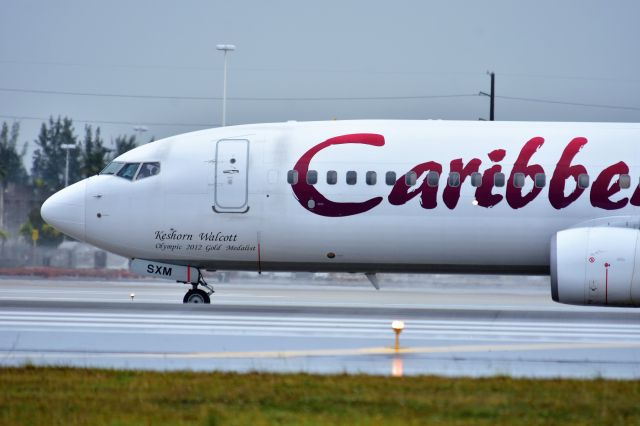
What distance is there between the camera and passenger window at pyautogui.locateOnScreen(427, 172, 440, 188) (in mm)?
29422

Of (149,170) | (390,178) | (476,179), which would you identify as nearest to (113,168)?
(149,170)

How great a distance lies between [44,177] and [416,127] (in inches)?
4953

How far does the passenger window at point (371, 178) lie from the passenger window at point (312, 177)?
1.21 meters

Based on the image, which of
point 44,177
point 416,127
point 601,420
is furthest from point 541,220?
point 44,177

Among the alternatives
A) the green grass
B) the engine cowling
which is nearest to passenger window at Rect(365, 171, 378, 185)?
the engine cowling

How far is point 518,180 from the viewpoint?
2941cm

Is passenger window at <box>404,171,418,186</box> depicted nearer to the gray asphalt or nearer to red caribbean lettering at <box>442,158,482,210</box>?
red caribbean lettering at <box>442,158,482,210</box>

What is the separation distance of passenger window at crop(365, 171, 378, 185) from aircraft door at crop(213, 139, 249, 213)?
113 inches

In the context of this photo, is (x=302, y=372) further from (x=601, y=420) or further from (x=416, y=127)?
(x=416, y=127)

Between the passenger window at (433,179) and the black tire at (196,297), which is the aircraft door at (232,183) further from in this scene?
the passenger window at (433,179)

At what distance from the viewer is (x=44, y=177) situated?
15100cm

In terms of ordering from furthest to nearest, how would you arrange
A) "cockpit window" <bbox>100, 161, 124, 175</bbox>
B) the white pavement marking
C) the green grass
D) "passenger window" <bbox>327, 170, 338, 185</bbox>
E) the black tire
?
"cockpit window" <bbox>100, 161, 124, 175</bbox> < the black tire < "passenger window" <bbox>327, 170, 338, 185</bbox> < the white pavement marking < the green grass

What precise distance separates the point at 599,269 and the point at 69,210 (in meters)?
12.6

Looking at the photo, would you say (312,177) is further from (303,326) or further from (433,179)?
(303,326)
